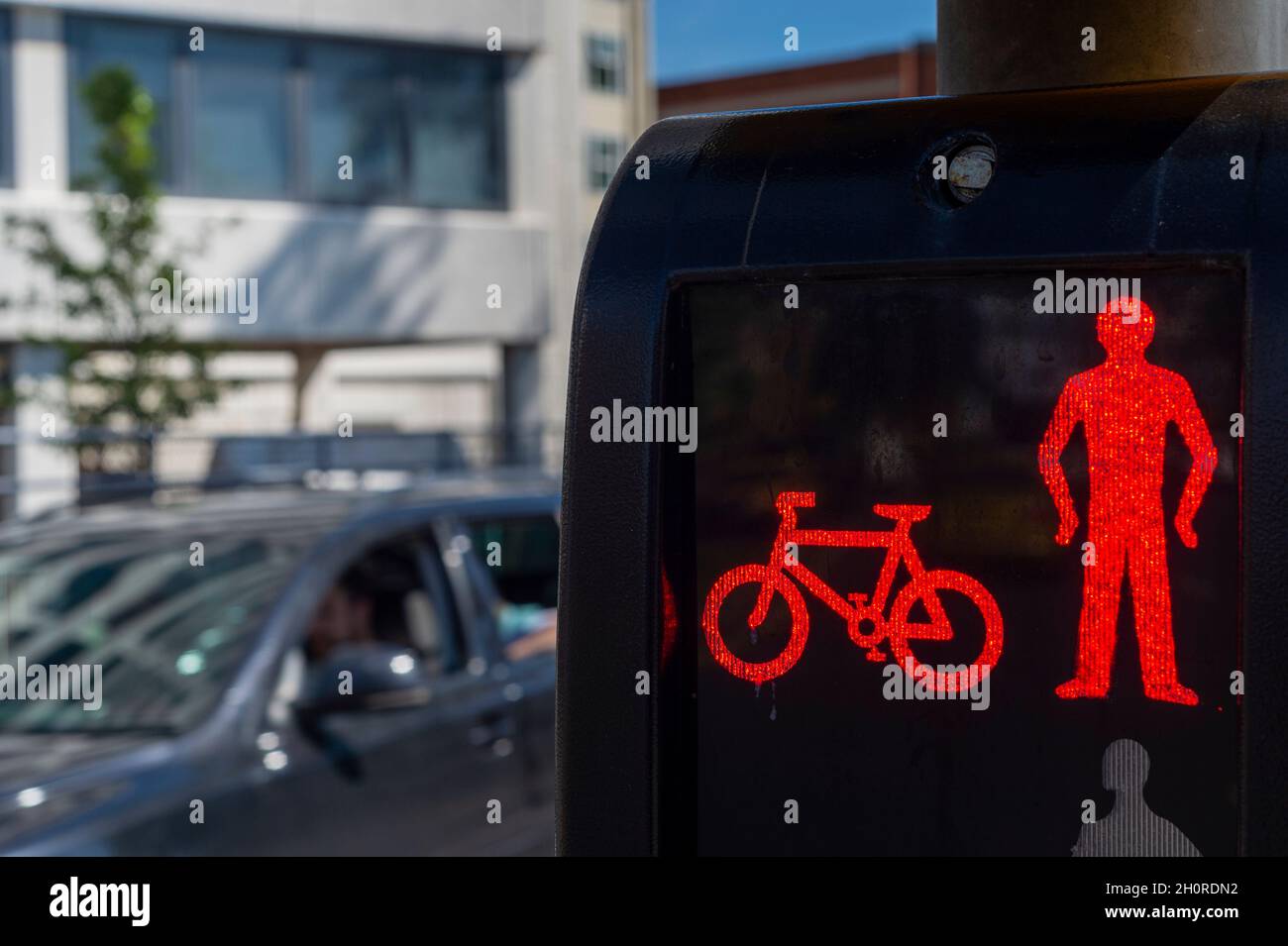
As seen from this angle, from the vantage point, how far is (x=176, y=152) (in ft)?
60.0

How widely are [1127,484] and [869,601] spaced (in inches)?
9.6

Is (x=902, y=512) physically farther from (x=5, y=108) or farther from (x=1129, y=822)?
(x=5, y=108)

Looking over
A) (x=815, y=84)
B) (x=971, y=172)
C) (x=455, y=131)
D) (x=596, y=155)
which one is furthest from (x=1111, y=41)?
(x=815, y=84)

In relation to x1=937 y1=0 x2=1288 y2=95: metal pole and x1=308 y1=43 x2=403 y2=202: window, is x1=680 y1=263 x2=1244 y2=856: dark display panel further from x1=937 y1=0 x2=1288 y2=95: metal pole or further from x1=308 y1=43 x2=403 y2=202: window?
x1=308 y1=43 x2=403 y2=202: window

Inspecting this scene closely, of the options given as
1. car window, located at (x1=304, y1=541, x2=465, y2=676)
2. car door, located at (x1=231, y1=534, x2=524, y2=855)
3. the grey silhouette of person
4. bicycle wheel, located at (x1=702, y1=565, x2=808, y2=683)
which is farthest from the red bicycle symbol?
car window, located at (x1=304, y1=541, x2=465, y2=676)

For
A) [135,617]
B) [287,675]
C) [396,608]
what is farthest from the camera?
[396,608]

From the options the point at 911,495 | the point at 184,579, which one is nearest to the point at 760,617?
the point at 911,495

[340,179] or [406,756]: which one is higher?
[340,179]

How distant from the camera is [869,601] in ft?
4.78

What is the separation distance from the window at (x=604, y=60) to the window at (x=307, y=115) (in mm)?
13699

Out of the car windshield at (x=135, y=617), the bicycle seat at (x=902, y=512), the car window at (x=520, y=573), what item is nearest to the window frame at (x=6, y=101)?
the car windshield at (x=135, y=617)

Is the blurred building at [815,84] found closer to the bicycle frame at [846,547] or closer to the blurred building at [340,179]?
the blurred building at [340,179]

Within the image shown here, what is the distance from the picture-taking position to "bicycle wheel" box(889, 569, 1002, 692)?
1418 millimetres
